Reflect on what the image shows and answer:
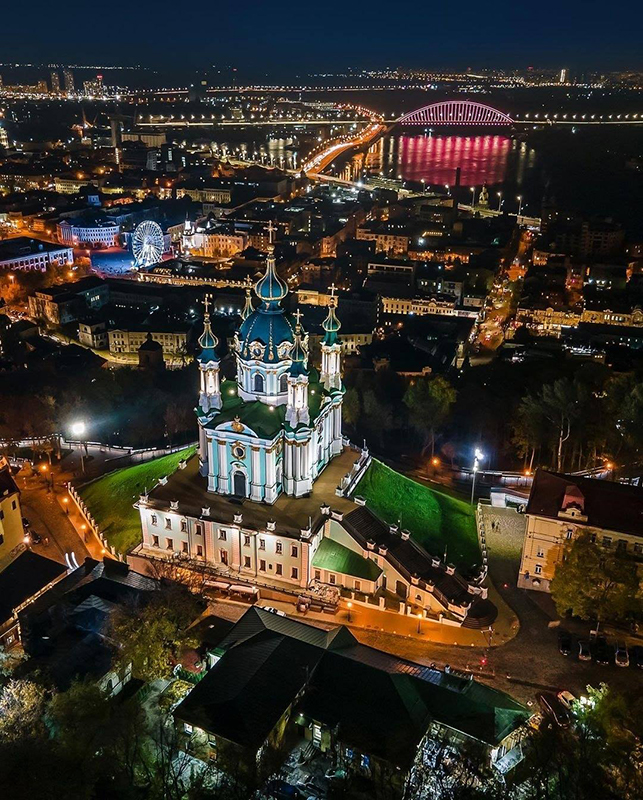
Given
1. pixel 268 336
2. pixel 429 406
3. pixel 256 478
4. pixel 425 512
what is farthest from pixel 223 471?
pixel 429 406

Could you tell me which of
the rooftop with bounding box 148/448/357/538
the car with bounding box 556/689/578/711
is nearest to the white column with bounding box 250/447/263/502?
the rooftop with bounding box 148/448/357/538

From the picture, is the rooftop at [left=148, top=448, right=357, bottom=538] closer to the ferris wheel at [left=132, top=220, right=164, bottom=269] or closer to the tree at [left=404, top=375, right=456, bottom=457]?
the tree at [left=404, top=375, right=456, bottom=457]

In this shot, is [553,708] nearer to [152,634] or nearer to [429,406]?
[152,634]

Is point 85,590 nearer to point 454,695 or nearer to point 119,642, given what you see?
point 119,642

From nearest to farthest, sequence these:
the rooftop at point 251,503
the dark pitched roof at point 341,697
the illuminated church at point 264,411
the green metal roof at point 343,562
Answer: the dark pitched roof at point 341,697 → the green metal roof at point 343,562 → the rooftop at point 251,503 → the illuminated church at point 264,411

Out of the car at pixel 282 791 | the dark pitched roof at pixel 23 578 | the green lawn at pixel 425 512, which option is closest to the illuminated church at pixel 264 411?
the green lawn at pixel 425 512

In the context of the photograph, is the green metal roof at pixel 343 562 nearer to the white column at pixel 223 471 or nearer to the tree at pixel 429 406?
the white column at pixel 223 471
